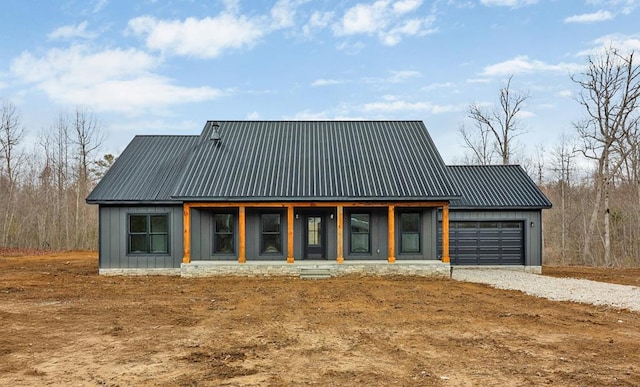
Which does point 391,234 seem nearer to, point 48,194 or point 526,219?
point 526,219

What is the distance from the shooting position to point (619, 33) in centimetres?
2180

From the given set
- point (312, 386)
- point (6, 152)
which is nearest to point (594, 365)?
point (312, 386)

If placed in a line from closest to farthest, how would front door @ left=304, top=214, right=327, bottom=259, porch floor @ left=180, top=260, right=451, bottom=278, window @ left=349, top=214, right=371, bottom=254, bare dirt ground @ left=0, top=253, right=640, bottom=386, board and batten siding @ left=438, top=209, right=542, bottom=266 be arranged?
bare dirt ground @ left=0, top=253, right=640, bottom=386
porch floor @ left=180, top=260, right=451, bottom=278
window @ left=349, top=214, right=371, bottom=254
front door @ left=304, top=214, right=327, bottom=259
board and batten siding @ left=438, top=209, right=542, bottom=266

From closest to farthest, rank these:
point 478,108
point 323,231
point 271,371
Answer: point 271,371, point 323,231, point 478,108

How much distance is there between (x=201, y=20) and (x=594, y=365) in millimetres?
16503

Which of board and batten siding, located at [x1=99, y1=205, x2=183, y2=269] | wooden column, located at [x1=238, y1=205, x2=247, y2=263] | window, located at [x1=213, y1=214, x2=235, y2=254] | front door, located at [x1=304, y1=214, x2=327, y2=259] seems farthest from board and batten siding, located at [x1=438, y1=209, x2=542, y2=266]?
board and batten siding, located at [x1=99, y1=205, x2=183, y2=269]

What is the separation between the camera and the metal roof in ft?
46.8

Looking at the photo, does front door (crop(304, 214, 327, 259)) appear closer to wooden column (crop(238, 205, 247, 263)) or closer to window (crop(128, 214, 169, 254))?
wooden column (crop(238, 205, 247, 263))

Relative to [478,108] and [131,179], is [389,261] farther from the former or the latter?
[478,108]

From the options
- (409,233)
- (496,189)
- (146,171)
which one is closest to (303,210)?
(409,233)

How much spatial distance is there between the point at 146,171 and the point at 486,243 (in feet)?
42.2

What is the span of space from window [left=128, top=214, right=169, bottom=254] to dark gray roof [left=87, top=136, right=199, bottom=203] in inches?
28.5

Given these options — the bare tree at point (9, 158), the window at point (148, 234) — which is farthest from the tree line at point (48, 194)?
the window at point (148, 234)

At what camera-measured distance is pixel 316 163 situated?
15.8 meters
